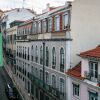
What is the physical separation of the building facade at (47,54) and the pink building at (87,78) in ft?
7.83

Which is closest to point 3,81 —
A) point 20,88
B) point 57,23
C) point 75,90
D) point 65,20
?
point 20,88

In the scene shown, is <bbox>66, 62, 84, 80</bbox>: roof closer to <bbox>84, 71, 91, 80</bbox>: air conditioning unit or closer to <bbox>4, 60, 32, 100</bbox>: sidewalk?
<bbox>84, 71, 91, 80</bbox>: air conditioning unit

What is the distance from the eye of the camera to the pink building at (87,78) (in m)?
23.8

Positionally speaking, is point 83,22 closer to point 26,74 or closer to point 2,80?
point 26,74

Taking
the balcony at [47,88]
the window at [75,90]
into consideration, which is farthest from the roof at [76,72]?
the balcony at [47,88]

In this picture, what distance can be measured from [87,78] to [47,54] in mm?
11690

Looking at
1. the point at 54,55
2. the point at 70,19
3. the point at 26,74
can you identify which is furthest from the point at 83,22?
the point at 26,74

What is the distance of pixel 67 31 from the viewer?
97.2ft

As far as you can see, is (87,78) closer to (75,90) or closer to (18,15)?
(75,90)

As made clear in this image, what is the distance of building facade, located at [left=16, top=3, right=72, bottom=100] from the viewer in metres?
30.7

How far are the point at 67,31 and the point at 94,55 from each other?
638 centimetres

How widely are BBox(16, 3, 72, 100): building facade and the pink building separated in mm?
2387

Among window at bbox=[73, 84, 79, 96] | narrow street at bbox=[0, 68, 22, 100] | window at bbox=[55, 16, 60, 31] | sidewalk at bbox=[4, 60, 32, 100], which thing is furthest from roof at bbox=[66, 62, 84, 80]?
narrow street at bbox=[0, 68, 22, 100]

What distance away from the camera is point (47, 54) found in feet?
118
